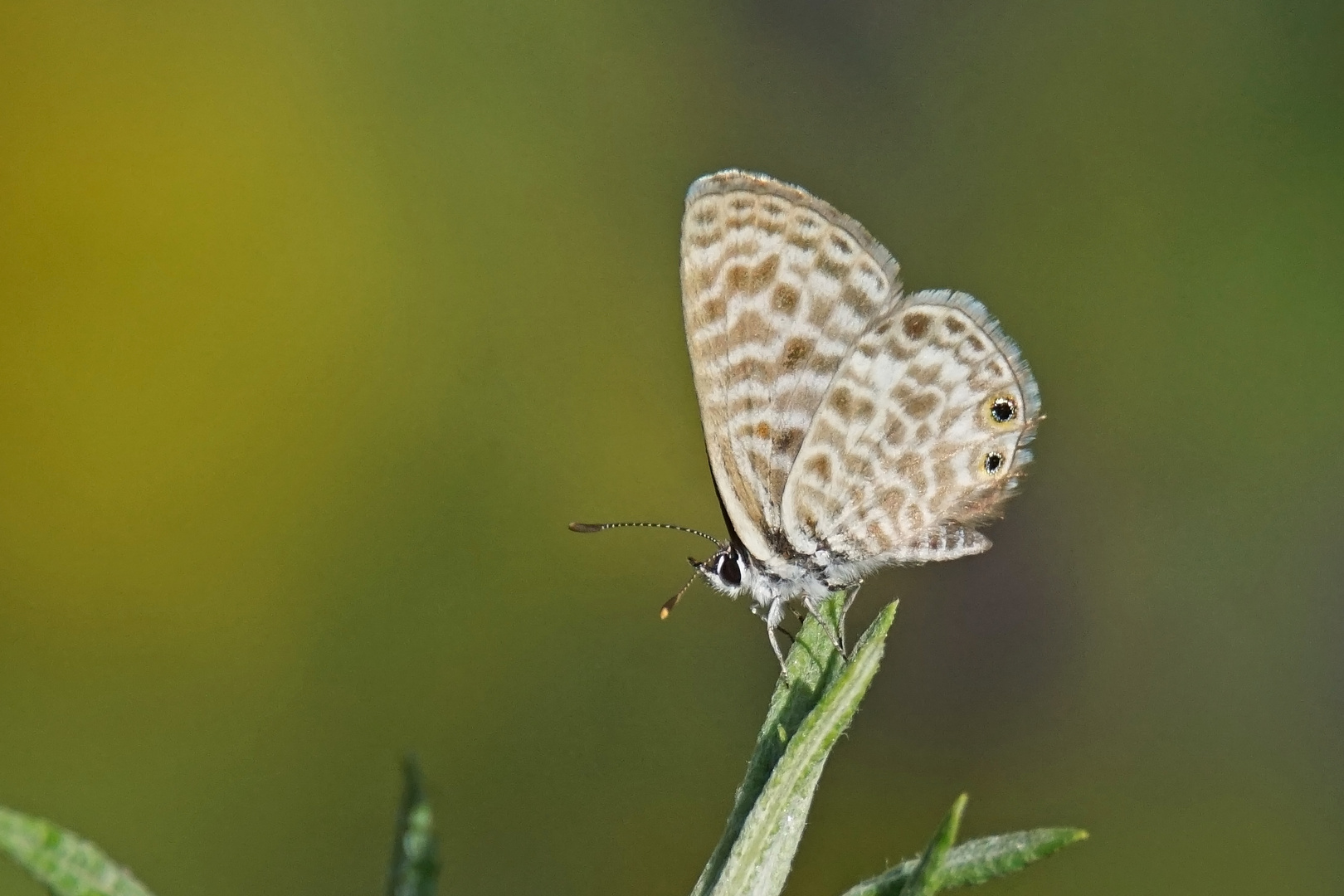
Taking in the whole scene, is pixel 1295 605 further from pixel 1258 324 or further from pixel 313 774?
pixel 313 774

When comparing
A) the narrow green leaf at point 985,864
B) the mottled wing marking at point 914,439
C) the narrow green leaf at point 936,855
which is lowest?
the narrow green leaf at point 985,864

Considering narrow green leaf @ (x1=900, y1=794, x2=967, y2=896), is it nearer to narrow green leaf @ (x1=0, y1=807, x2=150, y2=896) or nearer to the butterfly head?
narrow green leaf @ (x1=0, y1=807, x2=150, y2=896)

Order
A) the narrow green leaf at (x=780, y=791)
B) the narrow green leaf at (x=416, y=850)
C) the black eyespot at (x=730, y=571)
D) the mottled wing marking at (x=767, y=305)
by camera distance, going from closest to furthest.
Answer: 1. the narrow green leaf at (x=416, y=850)
2. the narrow green leaf at (x=780, y=791)
3. the mottled wing marking at (x=767, y=305)
4. the black eyespot at (x=730, y=571)

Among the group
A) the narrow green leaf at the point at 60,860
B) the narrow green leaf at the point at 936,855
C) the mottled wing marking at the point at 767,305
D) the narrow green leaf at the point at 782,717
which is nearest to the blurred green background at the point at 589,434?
the mottled wing marking at the point at 767,305

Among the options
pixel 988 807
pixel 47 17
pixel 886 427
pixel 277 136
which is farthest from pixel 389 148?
pixel 988 807

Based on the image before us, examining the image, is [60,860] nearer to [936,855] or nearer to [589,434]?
[936,855]

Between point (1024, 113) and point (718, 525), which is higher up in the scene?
point (1024, 113)

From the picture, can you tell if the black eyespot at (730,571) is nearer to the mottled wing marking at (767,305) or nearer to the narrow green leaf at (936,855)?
the mottled wing marking at (767,305)
